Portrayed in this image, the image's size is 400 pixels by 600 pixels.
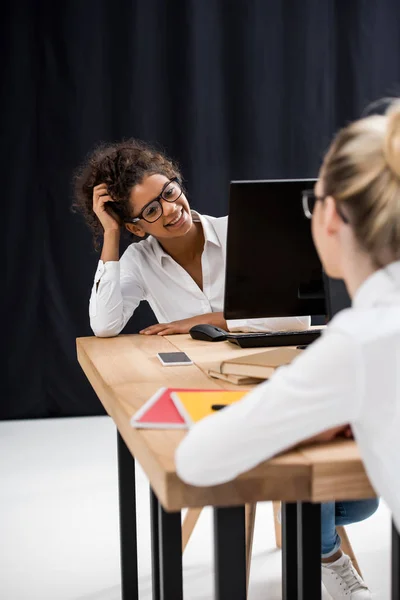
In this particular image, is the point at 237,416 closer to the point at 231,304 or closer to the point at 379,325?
the point at 379,325

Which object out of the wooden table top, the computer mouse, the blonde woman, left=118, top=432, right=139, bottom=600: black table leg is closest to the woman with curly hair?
the computer mouse

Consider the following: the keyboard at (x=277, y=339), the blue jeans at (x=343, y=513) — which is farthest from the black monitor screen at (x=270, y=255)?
the blue jeans at (x=343, y=513)

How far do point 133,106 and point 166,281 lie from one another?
1680 millimetres

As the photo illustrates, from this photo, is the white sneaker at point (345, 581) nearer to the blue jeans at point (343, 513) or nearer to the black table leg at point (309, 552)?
the blue jeans at point (343, 513)

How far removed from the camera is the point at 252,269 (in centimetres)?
166

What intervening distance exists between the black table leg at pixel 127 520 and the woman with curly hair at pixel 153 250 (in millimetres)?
376

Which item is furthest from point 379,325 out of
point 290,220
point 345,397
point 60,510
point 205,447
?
point 60,510

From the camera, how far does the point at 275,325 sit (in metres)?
2.05

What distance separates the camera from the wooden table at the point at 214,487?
2.89ft

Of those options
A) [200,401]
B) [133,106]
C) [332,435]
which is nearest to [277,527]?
[200,401]

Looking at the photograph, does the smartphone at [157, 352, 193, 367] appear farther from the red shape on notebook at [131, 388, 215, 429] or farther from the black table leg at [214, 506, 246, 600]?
the black table leg at [214, 506, 246, 600]

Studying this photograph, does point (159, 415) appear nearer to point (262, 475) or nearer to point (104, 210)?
point (262, 475)

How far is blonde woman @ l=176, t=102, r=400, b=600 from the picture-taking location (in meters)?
0.80

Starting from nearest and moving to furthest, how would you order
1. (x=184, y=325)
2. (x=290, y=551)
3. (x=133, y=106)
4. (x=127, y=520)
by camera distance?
(x=290, y=551), (x=127, y=520), (x=184, y=325), (x=133, y=106)
